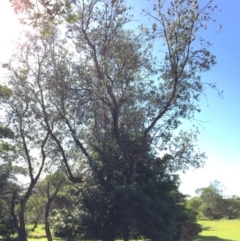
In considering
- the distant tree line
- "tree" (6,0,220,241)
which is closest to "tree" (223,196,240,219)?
the distant tree line

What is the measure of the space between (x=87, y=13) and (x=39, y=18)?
10.3 meters

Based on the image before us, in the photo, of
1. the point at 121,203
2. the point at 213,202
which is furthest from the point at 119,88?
the point at 213,202

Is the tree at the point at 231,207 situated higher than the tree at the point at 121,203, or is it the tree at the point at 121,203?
the tree at the point at 231,207

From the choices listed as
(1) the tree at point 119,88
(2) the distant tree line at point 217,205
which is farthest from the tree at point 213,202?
(1) the tree at point 119,88

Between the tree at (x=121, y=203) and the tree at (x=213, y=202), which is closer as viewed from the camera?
the tree at (x=121, y=203)

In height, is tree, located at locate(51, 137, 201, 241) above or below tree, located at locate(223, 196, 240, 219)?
below

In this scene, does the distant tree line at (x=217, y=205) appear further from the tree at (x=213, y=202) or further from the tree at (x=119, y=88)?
the tree at (x=119, y=88)

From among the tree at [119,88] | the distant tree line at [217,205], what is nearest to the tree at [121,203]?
the tree at [119,88]

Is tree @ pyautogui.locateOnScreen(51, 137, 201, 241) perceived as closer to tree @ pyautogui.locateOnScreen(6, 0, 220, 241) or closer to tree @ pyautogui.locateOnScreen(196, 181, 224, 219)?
tree @ pyautogui.locateOnScreen(6, 0, 220, 241)

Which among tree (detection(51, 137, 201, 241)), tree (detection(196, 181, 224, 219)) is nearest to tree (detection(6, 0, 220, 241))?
tree (detection(51, 137, 201, 241))

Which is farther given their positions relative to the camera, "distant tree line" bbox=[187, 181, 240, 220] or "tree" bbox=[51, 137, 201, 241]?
"distant tree line" bbox=[187, 181, 240, 220]

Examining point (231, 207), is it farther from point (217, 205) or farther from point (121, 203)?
point (121, 203)

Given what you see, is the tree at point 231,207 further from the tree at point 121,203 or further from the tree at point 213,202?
the tree at point 121,203

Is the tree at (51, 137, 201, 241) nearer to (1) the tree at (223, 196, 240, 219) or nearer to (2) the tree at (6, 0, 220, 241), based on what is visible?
(2) the tree at (6, 0, 220, 241)
